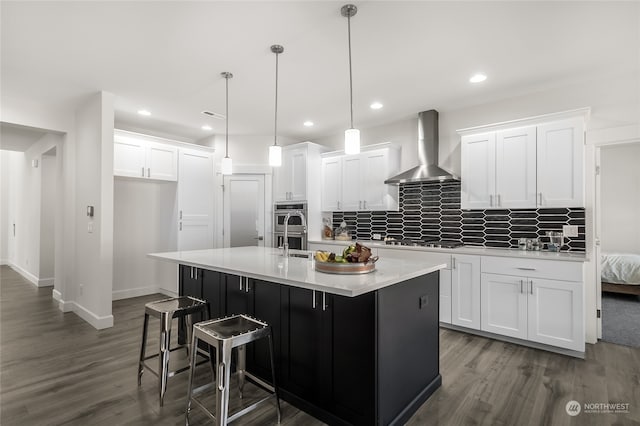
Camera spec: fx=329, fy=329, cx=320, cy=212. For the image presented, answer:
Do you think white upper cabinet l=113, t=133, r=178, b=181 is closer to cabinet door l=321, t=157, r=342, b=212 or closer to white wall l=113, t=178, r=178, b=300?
white wall l=113, t=178, r=178, b=300

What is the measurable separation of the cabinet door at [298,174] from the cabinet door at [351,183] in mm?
605

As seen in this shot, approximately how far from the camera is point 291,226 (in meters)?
5.29

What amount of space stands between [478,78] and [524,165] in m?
1.04

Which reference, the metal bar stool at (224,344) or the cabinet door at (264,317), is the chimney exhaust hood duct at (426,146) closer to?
the cabinet door at (264,317)

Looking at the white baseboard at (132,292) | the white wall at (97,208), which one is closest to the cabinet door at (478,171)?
the white wall at (97,208)

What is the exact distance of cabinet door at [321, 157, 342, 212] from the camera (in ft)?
16.7

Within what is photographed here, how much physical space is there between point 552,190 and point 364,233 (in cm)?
257

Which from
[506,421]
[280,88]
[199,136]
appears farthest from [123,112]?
[506,421]

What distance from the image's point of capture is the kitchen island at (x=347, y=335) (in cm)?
186

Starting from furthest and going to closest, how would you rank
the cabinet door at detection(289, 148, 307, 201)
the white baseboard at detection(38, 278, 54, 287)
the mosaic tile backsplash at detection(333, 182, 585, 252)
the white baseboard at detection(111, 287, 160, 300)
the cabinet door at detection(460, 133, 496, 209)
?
the white baseboard at detection(38, 278, 54, 287) < the cabinet door at detection(289, 148, 307, 201) < the white baseboard at detection(111, 287, 160, 300) < the cabinet door at detection(460, 133, 496, 209) < the mosaic tile backsplash at detection(333, 182, 585, 252)

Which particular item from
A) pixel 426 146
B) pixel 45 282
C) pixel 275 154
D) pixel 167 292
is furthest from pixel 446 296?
pixel 45 282

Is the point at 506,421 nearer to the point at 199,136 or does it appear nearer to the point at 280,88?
the point at 280,88

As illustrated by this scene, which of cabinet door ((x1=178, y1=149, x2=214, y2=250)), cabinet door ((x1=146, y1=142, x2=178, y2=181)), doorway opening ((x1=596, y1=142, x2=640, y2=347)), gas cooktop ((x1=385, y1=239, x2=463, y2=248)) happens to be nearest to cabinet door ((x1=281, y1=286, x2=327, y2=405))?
gas cooktop ((x1=385, y1=239, x2=463, y2=248))

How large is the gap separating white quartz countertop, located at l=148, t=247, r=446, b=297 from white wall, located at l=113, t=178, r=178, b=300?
2528 millimetres
